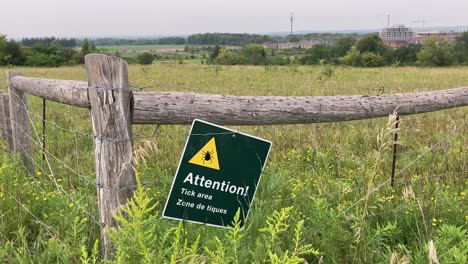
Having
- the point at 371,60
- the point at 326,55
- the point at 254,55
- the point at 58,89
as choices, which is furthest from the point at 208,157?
the point at 326,55

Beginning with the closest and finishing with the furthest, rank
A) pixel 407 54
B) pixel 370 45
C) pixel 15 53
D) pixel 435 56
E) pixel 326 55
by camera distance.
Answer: pixel 435 56, pixel 15 53, pixel 407 54, pixel 370 45, pixel 326 55

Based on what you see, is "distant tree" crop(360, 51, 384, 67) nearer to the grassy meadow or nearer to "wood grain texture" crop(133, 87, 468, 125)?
the grassy meadow

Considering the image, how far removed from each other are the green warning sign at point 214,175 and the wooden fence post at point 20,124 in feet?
9.85

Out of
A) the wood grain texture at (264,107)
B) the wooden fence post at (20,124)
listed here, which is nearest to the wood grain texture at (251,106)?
the wood grain texture at (264,107)

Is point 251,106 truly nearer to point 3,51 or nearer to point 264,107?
point 264,107

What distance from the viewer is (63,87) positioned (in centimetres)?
342

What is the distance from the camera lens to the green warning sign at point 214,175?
278 centimetres

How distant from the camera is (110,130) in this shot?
262 centimetres

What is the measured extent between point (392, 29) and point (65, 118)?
676ft

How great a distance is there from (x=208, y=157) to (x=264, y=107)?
590 millimetres

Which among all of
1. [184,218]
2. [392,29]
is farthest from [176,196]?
[392,29]

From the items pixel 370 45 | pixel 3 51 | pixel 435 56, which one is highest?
pixel 3 51

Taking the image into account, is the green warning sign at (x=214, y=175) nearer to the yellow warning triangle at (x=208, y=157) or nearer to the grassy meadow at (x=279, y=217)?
the yellow warning triangle at (x=208, y=157)

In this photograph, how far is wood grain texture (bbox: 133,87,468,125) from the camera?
2848 millimetres
